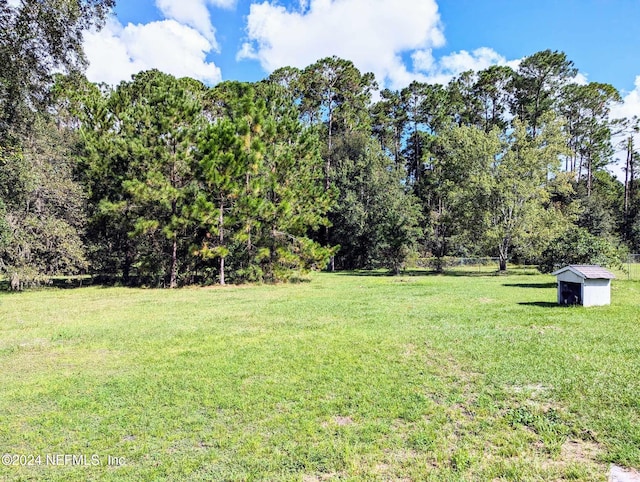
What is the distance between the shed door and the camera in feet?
32.0

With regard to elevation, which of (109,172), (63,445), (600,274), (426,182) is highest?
(426,182)

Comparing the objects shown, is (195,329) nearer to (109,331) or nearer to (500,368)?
(109,331)

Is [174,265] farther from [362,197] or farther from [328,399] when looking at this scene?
[362,197]

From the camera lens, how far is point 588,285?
9539 mm

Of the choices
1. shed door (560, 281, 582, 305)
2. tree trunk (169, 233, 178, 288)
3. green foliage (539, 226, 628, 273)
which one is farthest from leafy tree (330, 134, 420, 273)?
shed door (560, 281, 582, 305)

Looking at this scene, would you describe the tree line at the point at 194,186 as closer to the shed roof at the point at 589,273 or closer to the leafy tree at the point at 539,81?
the shed roof at the point at 589,273

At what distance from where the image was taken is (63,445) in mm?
3480

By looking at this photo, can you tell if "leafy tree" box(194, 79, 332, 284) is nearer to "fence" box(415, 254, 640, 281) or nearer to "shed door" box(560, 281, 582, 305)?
"fence" box(415, 254, 640, 281)

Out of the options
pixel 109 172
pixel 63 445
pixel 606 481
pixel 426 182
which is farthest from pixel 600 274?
pixel 426 182

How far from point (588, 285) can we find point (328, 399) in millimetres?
8269

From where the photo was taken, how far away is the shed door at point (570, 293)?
9.75 m

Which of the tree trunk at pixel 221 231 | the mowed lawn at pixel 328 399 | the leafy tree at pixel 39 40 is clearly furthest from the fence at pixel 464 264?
the leafy tree at pixel 39 40

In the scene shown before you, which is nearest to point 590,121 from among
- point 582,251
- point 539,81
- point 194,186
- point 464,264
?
point 539,81

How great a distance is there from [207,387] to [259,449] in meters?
1.68
